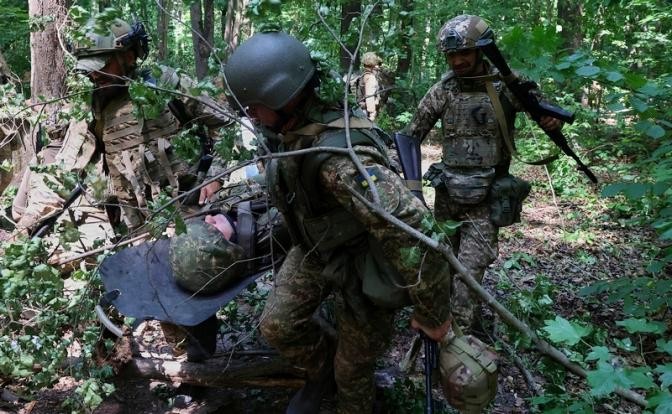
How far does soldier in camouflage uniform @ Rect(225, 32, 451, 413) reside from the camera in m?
2.76

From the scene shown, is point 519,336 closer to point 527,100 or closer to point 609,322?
point 527,100

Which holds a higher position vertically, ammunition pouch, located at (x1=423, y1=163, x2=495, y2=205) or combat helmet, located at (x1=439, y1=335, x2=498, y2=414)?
ammunition pouch, located at (x1=423, y1=163, x2=495, y2=205)

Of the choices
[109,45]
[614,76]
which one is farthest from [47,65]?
[614,76]

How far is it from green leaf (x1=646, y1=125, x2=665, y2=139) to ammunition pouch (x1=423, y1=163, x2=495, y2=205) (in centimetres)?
192

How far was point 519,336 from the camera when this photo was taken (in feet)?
10.2

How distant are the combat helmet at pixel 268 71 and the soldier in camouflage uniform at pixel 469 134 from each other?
6.70 ft

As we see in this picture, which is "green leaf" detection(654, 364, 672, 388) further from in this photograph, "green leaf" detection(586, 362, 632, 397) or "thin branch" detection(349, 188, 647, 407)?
"thin branch" detection(349, 188, 647, 407)

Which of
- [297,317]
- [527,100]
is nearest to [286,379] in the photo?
[297,317]

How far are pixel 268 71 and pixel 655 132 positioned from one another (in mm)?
1994

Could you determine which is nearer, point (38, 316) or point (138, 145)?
point (38, 316)

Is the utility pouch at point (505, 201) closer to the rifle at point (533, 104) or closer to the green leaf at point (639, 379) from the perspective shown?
the rifle at point (533, 104)

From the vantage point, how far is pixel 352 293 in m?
3.26

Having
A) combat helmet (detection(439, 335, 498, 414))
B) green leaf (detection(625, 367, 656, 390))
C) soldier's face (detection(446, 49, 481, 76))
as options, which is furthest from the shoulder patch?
soldier's face (detection(446, 49, 481, 76))

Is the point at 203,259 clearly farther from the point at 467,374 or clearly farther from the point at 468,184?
the point at 468,184
